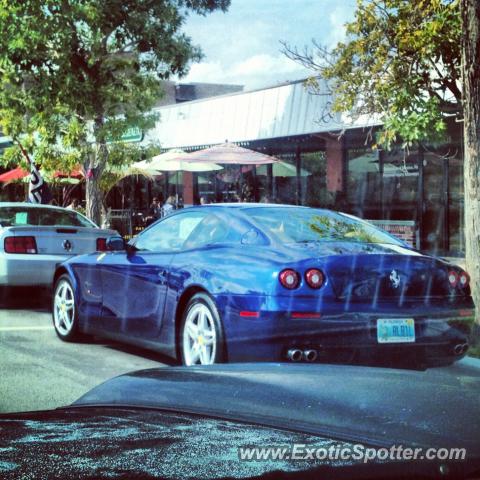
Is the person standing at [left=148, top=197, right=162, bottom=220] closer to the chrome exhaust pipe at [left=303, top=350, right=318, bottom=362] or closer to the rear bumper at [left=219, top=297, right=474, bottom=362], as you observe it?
the rear bumper at [left=219, top=297, right=474, bottom=362]

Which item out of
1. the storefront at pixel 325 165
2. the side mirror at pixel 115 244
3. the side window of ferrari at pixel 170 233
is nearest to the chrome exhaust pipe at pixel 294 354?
the side window of ferrari at pixel 170 233

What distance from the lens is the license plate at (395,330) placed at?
550 cm

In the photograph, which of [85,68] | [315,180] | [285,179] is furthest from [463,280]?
[285,179]

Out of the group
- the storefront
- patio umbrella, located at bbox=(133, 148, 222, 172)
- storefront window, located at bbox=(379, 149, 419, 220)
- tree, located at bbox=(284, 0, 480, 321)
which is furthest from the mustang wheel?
storefront window, located at bbox=(379, 149, 419, 220)

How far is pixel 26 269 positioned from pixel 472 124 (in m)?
5.97

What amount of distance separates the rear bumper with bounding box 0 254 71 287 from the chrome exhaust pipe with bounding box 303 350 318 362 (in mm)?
5903

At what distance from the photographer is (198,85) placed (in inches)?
2126

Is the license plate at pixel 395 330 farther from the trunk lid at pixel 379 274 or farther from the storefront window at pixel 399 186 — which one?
the storefront window at pixel 399 186

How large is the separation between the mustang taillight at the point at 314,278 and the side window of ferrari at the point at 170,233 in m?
1.57

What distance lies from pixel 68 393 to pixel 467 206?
13.4ft

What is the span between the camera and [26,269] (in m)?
10.4

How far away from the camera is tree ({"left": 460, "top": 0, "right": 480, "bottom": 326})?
7348 millimetres

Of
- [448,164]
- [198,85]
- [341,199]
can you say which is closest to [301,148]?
[341,199]

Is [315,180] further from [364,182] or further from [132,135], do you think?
[132,135]
